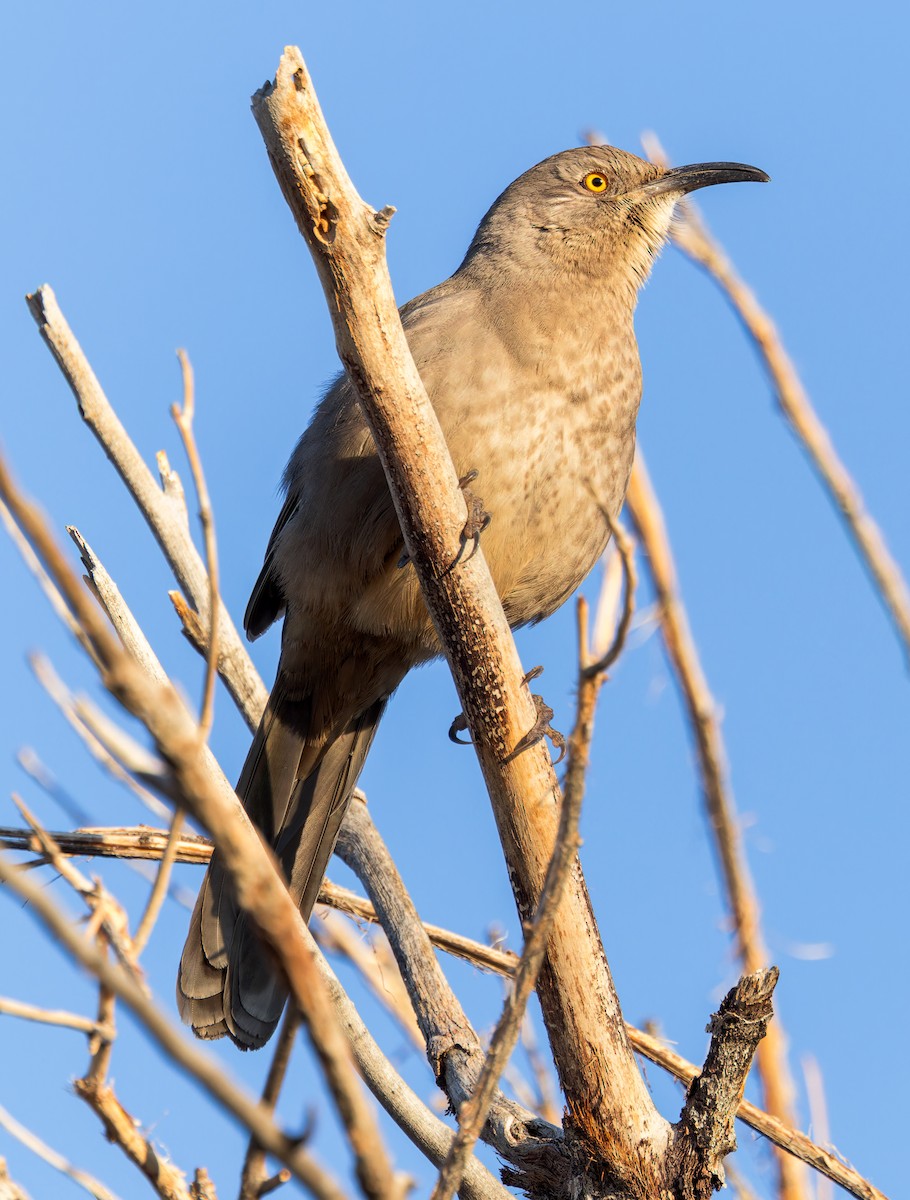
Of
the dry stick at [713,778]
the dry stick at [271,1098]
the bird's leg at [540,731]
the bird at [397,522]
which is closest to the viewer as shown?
the dry stick at [271,1098]

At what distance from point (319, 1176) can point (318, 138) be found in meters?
2.07

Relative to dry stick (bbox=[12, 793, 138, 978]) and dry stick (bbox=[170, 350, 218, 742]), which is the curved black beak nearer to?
dry stick (bbox=[170, 350, 218, 742])

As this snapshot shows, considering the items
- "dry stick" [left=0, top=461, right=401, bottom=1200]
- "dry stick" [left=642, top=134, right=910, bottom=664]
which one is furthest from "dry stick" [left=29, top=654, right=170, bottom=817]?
"dry stick" [left=642, top=134, right=910, bottom=664]

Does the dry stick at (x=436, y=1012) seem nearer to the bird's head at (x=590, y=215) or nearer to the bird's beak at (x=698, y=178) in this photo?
the bird's head at (x=590, y=215)

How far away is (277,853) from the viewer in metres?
4.04

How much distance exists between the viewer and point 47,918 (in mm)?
1088

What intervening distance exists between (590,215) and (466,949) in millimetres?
2558

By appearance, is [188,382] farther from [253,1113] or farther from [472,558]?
[253,1113]

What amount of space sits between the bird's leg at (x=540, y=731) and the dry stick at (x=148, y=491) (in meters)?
0.96

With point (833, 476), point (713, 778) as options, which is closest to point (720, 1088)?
point (713, 778)

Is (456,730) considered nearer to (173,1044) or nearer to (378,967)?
(378,967)

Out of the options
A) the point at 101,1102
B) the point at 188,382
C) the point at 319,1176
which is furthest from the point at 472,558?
the point at 319,1176

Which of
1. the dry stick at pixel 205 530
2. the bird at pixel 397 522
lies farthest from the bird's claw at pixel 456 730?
the dry stick at pixel 205 530

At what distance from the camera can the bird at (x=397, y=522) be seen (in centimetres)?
370
